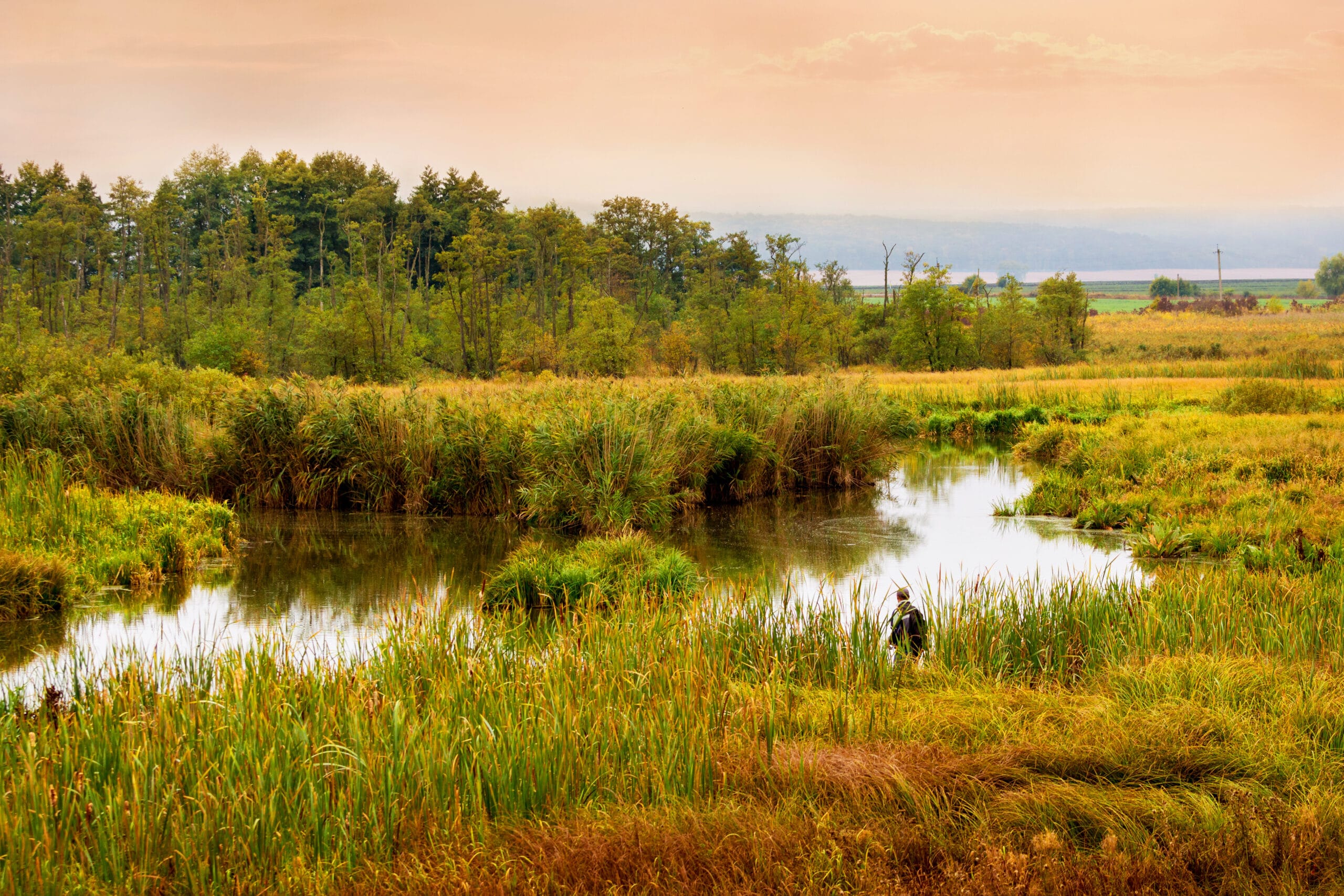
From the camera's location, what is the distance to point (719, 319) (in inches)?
2445

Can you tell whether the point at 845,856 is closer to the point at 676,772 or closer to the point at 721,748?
the point at 676,772

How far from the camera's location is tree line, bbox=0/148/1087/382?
52.8m

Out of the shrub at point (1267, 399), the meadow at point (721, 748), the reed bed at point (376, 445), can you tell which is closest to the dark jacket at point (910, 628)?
the meadow at point (721, 748)

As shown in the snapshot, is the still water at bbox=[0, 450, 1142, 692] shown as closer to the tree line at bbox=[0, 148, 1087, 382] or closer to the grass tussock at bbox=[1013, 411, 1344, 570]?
the grass tussock at bbox=[1013, 411, 1344, 570]

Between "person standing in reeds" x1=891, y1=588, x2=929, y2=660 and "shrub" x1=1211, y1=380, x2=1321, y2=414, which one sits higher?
"shrub" x1=1211, y1=380, x2=1321, y2=414

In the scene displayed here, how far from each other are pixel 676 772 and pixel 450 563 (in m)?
8.98

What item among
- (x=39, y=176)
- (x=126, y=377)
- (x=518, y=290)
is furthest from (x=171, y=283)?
(x=126, y=377)

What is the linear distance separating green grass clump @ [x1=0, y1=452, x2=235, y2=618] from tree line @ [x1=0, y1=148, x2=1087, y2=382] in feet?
102

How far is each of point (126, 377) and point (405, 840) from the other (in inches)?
933

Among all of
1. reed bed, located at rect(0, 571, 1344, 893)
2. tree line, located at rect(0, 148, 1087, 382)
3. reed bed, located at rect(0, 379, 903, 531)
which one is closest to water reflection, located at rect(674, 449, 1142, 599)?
reed bed, located at rect(0, 379, 903, 531)

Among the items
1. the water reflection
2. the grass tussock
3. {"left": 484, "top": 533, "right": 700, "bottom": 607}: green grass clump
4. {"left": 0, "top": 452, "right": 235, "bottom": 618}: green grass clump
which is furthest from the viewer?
the water reflection

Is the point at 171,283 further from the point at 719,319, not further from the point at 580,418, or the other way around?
the point at 580,418

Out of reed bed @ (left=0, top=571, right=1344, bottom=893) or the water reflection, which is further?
the water reflection

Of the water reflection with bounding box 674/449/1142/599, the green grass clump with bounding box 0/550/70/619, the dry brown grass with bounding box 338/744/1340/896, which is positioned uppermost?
the green grass clump with bounding box 0/550/70/619
